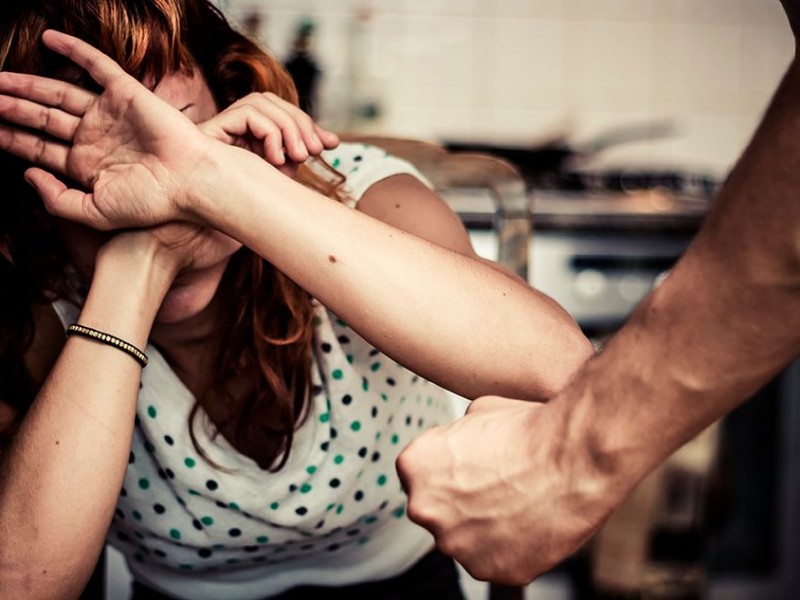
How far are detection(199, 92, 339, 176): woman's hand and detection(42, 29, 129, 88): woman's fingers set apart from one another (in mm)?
78

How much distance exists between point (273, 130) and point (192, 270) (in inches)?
5.9

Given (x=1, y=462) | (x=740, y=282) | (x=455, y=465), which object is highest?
(x=740, y=282)

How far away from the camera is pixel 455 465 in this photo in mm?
512

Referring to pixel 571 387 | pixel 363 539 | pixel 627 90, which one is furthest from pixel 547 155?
pixel 571 387

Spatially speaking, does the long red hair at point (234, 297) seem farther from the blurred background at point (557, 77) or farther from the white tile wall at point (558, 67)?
the white tile wall at point (558, 67)

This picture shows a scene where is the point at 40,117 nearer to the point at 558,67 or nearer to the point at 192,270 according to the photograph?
the point at 192,270

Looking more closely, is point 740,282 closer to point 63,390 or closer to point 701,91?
Answer: point 63,390

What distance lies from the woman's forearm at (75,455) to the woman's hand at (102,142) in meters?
0.06

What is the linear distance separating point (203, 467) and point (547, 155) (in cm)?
146

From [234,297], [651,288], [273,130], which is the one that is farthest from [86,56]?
[651,288]

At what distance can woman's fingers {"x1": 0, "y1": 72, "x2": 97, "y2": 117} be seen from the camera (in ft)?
2.43

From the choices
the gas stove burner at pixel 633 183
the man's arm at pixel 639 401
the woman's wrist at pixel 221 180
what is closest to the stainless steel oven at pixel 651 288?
the gas stove burner at pixel 633 183

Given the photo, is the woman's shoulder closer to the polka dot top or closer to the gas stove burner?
the polka dot top

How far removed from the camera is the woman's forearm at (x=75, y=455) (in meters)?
0.73
